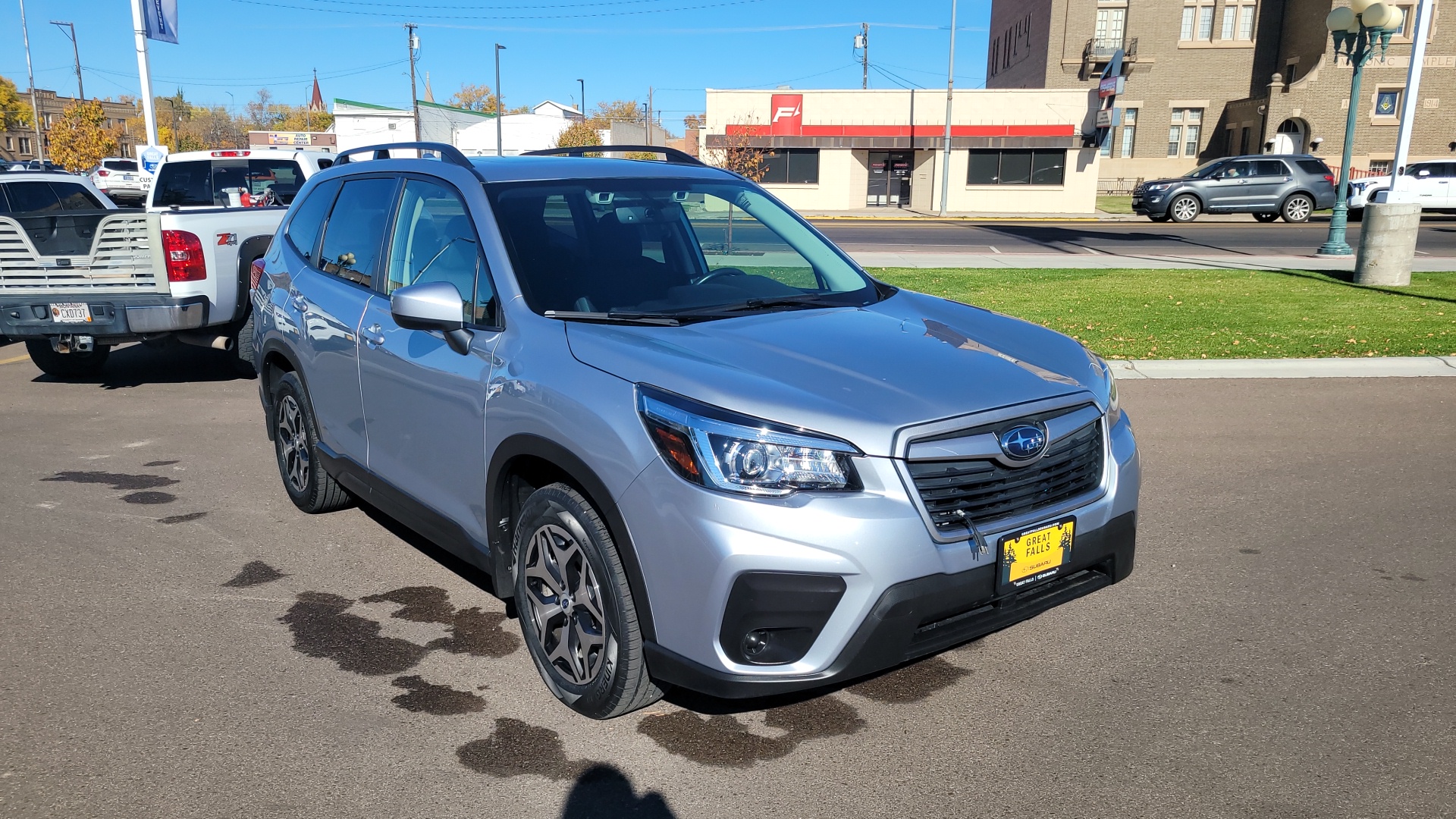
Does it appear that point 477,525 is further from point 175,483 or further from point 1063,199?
point 1063,199

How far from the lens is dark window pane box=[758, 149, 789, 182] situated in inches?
1622

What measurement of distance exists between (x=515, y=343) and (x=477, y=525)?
753 mm

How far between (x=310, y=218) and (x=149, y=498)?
1947mm

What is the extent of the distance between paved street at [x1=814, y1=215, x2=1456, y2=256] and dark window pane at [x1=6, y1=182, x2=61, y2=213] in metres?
13.8

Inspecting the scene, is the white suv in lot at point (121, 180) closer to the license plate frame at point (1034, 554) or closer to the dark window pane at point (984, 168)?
the dark window pane at point (984, 168)

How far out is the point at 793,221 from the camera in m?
4.84

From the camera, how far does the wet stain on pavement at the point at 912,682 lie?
12.0 feet

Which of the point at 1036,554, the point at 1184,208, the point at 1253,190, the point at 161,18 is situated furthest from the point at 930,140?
the point at 1036,554

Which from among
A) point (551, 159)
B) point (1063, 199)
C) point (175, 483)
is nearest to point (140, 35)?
point (175, 483)

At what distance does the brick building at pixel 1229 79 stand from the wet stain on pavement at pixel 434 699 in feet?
164

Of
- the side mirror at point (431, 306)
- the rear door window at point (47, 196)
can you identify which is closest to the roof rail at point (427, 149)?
the side mirror at point (431, 306)

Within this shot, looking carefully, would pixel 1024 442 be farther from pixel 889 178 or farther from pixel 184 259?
pixel 889 178

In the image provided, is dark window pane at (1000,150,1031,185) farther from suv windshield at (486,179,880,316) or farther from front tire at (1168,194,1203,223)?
suv windshield at (486,179,880,316)

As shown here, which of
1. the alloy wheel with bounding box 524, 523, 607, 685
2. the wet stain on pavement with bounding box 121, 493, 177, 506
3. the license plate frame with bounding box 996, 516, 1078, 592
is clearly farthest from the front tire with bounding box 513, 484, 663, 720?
the wet stain on pavement with bounding box 121, 493, 177, 506
